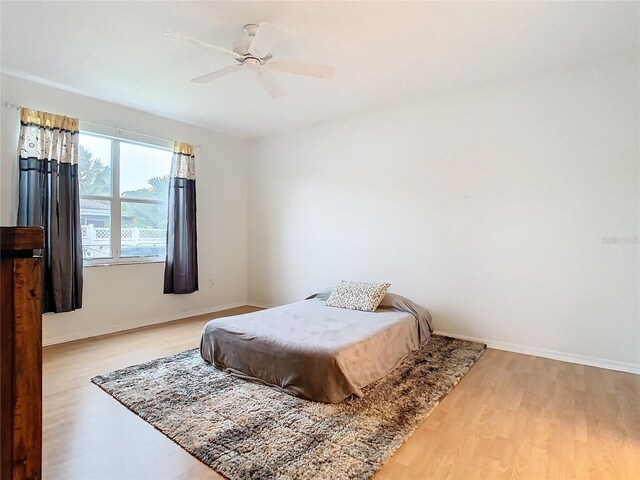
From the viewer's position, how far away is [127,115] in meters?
4.25

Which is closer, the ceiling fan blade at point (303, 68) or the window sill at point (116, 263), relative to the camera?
the ceiling fan blade at point (303, 68)

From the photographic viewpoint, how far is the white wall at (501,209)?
3.04 metres

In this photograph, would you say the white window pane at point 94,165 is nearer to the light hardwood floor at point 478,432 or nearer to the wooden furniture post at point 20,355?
the light hardwood floor at point 478,432

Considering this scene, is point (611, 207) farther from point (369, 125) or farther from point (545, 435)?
point (369, 125)

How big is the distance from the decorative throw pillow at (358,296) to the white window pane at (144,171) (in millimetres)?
2646

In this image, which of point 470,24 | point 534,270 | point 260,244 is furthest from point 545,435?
point 260,244

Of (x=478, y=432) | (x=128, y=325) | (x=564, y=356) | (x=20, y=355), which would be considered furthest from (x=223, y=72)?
(x=564, y=356)

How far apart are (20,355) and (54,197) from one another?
3663 millimetres

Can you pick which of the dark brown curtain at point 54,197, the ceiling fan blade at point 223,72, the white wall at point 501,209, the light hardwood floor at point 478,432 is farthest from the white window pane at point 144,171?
the light hardwood floor at point 478,432

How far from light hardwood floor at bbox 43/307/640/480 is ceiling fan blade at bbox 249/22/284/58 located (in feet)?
8.14

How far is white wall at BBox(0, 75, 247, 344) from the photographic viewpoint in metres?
3.46

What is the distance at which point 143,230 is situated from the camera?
450 cm

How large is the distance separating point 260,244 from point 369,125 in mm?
2445

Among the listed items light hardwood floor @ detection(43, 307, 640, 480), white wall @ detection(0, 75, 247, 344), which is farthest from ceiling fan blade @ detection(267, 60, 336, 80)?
white wall @ detection(0, 75, 247, 344)
